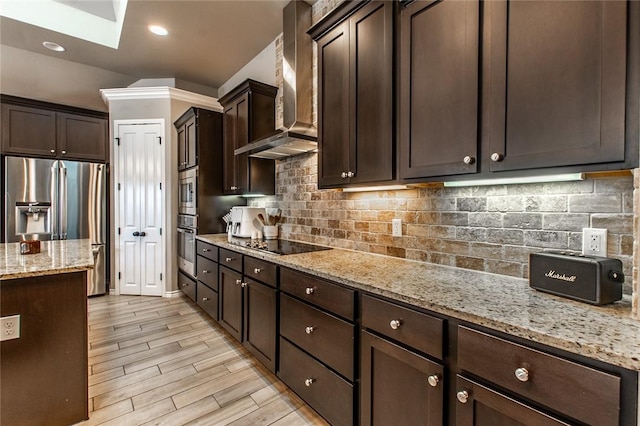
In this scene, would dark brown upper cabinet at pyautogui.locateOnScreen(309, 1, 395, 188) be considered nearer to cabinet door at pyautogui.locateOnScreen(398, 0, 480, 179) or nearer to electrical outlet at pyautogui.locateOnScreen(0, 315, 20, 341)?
cabinet door at pyautogui.locateOnScreen(398, 0, 480, 179)

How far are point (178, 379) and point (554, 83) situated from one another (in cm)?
278

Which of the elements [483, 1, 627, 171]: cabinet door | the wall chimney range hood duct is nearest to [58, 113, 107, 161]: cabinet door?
the wall chimney range hood duct

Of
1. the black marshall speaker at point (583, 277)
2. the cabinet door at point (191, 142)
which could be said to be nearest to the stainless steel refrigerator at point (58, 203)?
the cabinet door at point (191, 142)

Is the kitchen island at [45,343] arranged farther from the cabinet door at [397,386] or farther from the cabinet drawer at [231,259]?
the cabinet door at [397,386]

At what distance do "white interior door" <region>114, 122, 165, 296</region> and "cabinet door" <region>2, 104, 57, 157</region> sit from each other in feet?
2.34

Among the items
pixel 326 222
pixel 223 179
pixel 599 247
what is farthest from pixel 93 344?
pixel 599 247

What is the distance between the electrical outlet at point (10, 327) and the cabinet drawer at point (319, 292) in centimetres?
141

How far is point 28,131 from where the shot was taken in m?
3.67

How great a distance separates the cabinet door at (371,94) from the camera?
67.5 inches

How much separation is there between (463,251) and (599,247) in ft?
1.89

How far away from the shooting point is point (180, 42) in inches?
136

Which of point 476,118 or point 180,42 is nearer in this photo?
point 476,118

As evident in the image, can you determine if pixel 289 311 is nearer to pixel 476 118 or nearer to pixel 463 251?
pixel 463 251

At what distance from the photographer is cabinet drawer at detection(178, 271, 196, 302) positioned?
11.9ft
